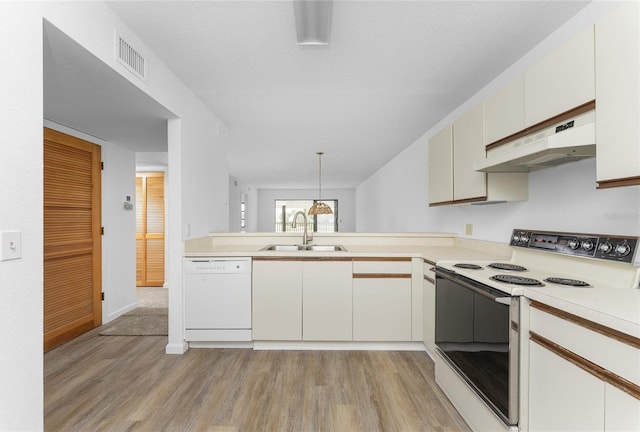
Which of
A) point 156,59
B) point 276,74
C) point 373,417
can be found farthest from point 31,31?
point 373,417

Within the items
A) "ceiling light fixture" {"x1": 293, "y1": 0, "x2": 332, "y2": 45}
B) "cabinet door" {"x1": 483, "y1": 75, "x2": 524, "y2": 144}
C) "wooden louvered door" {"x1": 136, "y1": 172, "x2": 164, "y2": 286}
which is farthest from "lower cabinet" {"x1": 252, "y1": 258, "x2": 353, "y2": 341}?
"wooden louvered door" {"x1": 136, "y1": 172, "x2": 164, "y2": 286}

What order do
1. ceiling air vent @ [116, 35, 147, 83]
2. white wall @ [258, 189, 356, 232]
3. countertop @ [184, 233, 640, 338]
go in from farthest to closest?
white wall @ [258, 189, 356, 232]
ceiling air vent @ [116, 35, 147, 83]
countertop @ [184, 233, 640, 338]

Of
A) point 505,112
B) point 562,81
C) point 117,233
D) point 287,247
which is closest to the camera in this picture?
point 562,81

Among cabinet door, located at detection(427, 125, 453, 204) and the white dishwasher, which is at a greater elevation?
cabinet door, located at detection(427, 125, 453, 204)

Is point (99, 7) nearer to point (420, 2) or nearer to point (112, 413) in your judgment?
point (420, 2)

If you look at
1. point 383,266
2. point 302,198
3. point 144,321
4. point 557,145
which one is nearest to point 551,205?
point 557,145

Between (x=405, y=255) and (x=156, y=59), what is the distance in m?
2.51

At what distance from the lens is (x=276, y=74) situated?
7.98 feet

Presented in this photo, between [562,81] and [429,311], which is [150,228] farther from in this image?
[562,81]

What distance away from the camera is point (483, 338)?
1585mm

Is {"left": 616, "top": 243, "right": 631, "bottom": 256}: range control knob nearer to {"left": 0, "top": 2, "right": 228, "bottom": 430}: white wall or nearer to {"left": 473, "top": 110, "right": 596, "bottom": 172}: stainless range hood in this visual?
{"left": 473, "top": 110, "right": 596, "bottom": 172}: stainless range hood

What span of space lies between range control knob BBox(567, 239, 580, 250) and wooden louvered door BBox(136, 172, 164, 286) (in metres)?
5.23

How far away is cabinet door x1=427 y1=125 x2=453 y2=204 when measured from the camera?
2.58 meters

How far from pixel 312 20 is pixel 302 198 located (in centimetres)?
966
